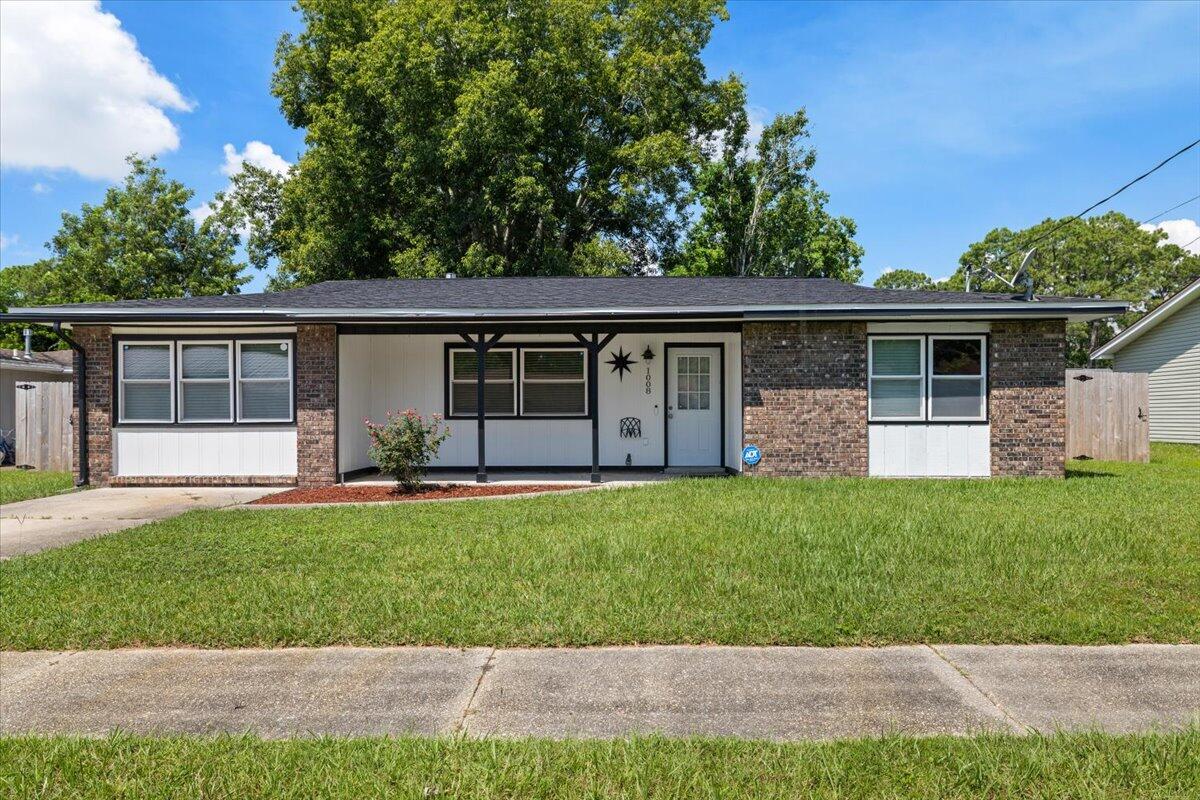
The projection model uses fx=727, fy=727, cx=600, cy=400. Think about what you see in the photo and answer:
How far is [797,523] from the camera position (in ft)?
25.3

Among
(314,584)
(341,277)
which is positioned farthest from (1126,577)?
(341,277)

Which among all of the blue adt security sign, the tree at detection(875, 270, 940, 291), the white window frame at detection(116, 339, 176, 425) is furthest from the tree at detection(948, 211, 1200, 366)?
the white window frame at detection(116, 339, 176, 425)

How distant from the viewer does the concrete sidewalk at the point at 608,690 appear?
11.6 ft

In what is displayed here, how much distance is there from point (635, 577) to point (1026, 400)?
921 cm

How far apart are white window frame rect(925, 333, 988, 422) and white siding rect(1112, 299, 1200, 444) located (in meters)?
13.2

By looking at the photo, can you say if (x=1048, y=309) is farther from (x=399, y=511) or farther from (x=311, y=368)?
(x=311, y=368)

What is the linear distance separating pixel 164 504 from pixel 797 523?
341 inches

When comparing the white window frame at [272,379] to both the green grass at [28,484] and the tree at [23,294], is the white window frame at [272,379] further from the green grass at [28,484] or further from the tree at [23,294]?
the tree at [23,294]

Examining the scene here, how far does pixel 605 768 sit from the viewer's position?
10.0ft

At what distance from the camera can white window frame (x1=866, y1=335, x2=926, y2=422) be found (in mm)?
12078

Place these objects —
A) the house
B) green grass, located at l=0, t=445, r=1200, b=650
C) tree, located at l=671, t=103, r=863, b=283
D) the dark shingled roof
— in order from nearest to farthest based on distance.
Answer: green grass, located at l=0, t=445, r=1200, b=650
the house
the dark shingled roof
tree, located at l=671, t=103, r=863, b=283

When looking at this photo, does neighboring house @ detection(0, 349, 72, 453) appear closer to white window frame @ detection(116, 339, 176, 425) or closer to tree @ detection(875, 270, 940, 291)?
white window frame @ detection(116, 339, 176, 425)

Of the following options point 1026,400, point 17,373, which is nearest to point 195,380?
point 17,373

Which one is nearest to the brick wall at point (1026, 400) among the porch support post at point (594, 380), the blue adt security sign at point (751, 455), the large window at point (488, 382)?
the blue adt security sign at point (751, 455)
